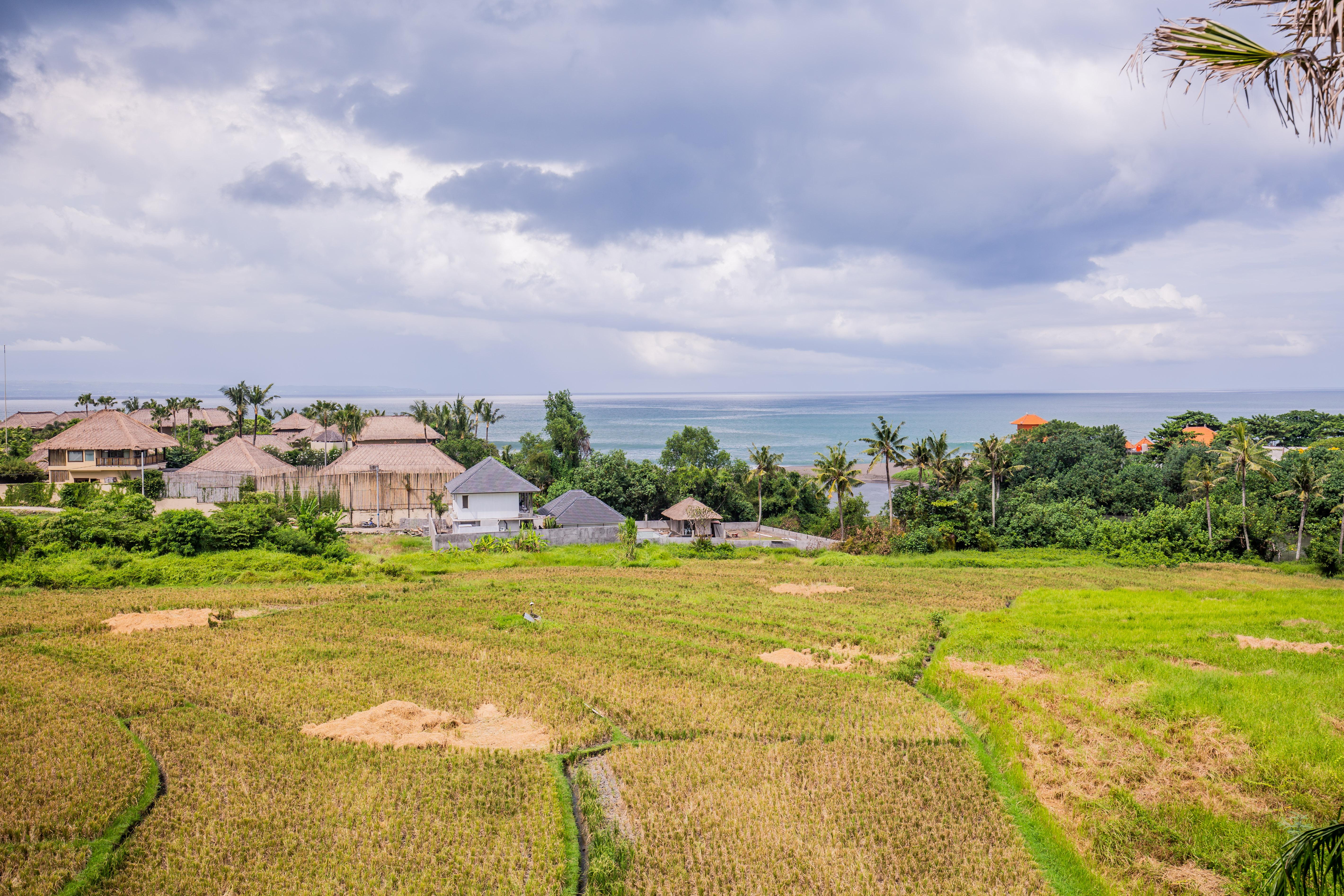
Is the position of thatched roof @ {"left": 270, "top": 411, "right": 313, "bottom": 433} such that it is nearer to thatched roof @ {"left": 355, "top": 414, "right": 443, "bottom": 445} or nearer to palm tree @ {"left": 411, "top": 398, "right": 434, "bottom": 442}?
palm tree @ {"left": 411, "top": 398, "right": 434, "bottom": 442}

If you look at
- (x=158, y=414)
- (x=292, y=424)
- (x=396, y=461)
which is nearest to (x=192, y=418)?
(x=158, y=414)

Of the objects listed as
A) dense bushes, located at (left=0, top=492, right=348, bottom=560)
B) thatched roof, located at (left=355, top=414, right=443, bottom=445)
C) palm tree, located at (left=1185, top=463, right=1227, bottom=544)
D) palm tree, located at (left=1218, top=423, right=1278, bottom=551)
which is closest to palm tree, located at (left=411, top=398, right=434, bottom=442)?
thatched roof, located at (left=355, top=414, right=443, bottom=445)

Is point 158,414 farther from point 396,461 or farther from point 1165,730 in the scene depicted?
point 1165,730

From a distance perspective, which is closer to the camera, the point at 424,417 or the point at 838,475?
the point at 838,475

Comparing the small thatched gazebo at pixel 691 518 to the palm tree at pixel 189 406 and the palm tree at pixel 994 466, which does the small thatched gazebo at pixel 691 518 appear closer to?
the palm tree at pixel 994 466

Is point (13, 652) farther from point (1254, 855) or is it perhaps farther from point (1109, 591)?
point (1109, 591)
